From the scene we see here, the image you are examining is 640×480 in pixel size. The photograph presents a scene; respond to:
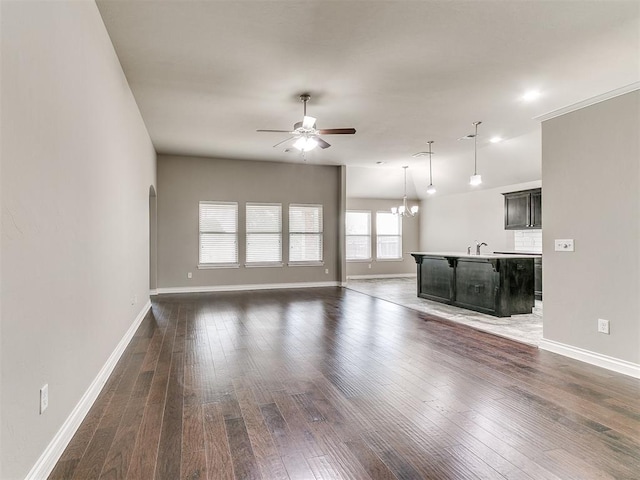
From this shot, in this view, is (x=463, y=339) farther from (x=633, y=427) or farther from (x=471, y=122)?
(x=471, y=122)

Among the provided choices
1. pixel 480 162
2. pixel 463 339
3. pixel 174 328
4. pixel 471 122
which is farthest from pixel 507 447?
pixel 480 162

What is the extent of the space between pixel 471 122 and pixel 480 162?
2913 millimetres

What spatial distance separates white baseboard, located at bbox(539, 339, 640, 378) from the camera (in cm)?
322

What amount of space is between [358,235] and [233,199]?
4651 mm

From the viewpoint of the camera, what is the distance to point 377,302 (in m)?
7.02

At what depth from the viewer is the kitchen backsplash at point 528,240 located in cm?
820

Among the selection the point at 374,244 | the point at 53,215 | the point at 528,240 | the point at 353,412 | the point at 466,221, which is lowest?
the point at 353,412

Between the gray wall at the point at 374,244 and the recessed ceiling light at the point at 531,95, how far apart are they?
707 cm

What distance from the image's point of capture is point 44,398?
1.83 metres

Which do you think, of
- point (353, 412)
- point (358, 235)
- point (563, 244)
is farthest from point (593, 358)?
point (358, 235)

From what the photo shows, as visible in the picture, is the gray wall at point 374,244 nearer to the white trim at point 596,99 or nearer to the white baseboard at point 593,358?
the white baseboard at point 593,358

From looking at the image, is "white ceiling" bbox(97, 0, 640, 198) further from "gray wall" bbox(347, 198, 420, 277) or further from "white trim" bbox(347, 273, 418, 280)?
"white trim" bbox(347, 273, 418, 280)

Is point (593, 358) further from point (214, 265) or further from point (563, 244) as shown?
point (214, 265)

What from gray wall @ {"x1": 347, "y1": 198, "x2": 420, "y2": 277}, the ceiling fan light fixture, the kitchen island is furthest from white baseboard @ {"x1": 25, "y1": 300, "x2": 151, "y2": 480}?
gray wall @ {"x1": 347, "y1": 198, "x2": 420, "y2": 277}
